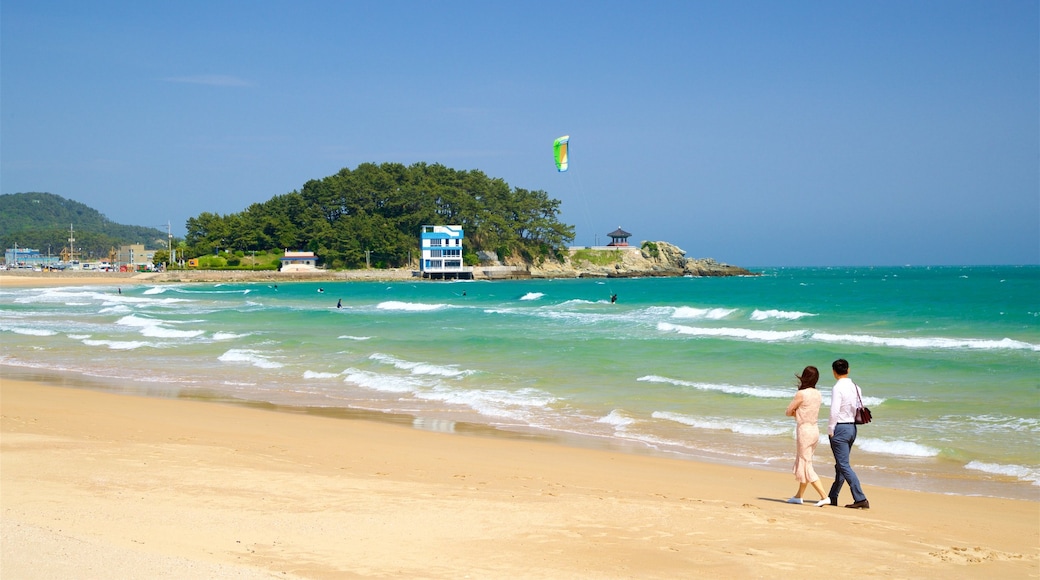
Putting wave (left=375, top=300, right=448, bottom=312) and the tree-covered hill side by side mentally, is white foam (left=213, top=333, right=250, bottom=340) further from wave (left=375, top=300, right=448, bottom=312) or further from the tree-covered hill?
the tree-covered hill

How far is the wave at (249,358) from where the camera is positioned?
857 inches

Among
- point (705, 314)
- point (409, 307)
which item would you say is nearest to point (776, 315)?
point (705, 314)

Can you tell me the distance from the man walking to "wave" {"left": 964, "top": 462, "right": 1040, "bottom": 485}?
319cm

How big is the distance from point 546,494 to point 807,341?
1951cm

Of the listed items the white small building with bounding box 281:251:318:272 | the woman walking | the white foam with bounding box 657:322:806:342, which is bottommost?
the white foam with bounding box 657:322:806:342

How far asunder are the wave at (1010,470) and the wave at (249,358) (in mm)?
16031

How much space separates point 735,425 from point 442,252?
103 meters

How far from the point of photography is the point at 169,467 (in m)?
8.55

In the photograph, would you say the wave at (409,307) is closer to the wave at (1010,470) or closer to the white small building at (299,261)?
the wave at (1010,470)

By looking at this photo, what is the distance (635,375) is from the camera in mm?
18672

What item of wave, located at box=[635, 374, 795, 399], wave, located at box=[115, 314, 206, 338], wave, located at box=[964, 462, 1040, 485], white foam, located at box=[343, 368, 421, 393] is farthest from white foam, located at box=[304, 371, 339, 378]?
wave, located at box=[964, 462, 1040, 485]

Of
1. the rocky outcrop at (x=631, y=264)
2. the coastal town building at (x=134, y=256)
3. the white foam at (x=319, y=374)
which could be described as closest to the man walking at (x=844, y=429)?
the white foam at (x=319, y=374)

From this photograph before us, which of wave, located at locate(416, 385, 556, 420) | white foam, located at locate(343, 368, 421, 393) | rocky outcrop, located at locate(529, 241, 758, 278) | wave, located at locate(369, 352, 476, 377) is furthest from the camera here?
rocky outcrop, located at locate(529, 241, 758, 278)

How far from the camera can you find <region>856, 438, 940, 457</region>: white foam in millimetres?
11055
